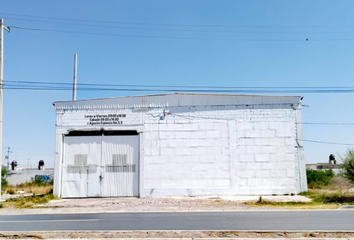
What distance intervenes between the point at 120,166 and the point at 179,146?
4.30 meters

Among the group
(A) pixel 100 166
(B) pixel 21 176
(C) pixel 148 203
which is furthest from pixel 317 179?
(B) pixel 21 176

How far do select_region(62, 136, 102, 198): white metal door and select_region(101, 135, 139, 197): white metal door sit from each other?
49cm

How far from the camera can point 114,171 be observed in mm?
23375

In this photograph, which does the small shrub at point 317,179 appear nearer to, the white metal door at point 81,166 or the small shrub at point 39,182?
the white metal door at point 81,166

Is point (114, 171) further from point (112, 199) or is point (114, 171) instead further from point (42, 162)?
point (42, 162)

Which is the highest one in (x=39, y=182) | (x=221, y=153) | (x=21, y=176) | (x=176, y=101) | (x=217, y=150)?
(x=176, y=101)

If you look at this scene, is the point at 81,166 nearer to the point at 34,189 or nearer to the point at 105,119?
the point at 105,119

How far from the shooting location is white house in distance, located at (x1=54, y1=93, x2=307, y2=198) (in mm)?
22719

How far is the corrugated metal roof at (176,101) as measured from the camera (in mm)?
23219

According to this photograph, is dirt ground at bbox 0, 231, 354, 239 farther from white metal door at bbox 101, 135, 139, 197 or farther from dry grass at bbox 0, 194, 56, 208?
white metal door at bbox 101, 135, 139, 197

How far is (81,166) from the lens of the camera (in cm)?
2361

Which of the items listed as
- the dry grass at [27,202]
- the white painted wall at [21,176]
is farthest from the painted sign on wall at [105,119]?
the white painted wall at [21,176]

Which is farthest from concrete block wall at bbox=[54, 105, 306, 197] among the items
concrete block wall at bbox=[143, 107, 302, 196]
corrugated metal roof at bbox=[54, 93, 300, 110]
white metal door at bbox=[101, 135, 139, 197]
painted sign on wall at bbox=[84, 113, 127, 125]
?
white metal door at bbox=[101, 135, 139, 197]

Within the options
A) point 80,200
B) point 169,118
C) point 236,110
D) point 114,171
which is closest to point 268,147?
point 236,110
